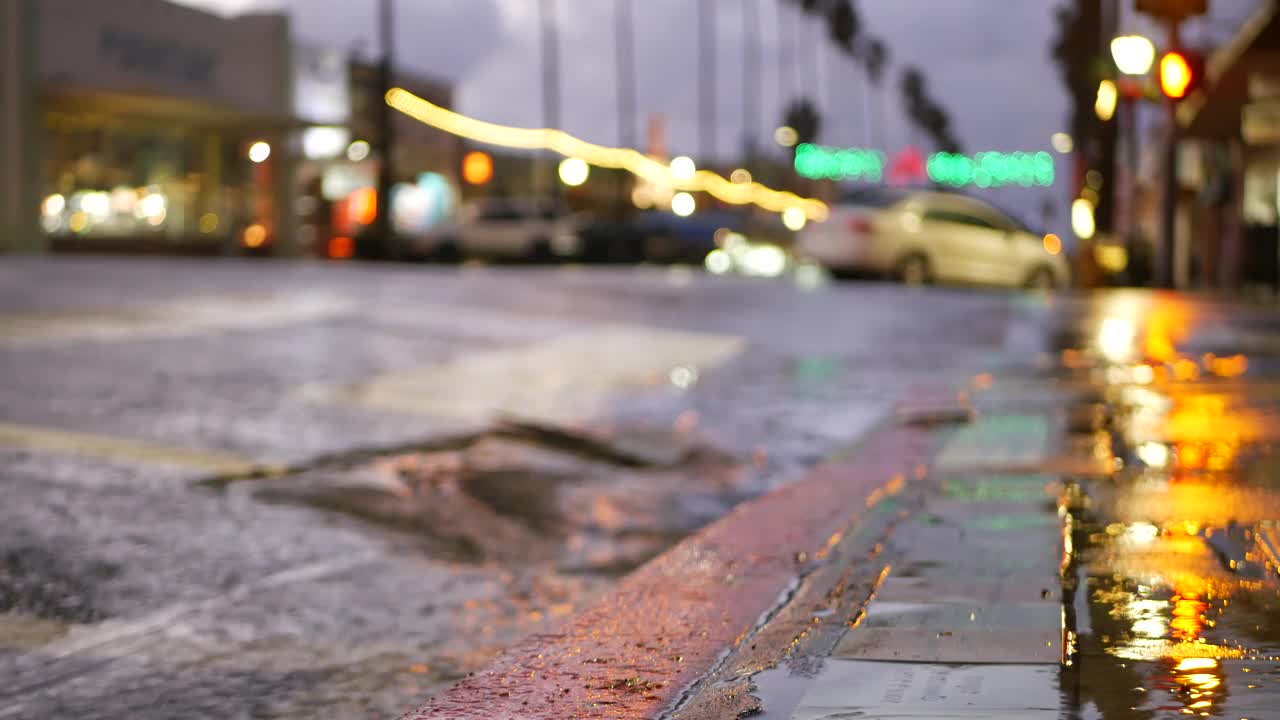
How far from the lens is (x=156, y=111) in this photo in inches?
1656

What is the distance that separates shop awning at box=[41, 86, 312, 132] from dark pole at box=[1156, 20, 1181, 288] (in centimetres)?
2214

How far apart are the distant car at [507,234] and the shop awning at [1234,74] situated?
63.9 feet

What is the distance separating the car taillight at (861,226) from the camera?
93.8 ft

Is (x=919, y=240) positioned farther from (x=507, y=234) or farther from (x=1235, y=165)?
(x=507, y=234)

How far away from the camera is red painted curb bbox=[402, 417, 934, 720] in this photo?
400 cm

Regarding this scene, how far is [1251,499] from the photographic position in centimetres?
659

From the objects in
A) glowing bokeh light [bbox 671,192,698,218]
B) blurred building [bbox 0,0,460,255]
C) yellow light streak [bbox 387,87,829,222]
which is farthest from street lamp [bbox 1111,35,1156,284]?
glowing bokeh light [bbox 671,192,698,218]

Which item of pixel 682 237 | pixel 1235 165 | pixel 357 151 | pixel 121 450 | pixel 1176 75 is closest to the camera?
pixel 121 450

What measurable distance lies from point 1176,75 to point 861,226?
5.63 meters

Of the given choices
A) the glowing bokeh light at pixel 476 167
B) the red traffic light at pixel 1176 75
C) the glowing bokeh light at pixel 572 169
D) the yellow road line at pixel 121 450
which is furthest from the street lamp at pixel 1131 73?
the glowing bokeh light at pixel 476 167

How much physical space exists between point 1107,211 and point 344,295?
23.5 meters

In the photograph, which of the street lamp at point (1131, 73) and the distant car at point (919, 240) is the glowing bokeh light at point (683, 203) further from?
the distant car at point (919, 240)

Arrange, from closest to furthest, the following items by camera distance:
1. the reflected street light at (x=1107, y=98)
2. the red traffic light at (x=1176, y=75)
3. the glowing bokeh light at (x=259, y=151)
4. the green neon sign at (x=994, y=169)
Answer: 1. the red traffic light at (x=1176, y=75)
2. the reflected street light at (x=1107, y=98)
3. the glowing bokeh light at (x=259, y=151)
4. the green neon sign at (x=994, y=169)

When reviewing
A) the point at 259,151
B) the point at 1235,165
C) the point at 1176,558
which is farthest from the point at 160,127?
the point at 1176,558
